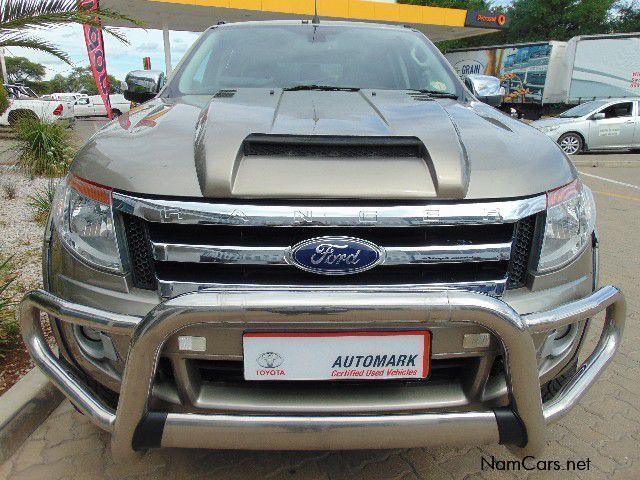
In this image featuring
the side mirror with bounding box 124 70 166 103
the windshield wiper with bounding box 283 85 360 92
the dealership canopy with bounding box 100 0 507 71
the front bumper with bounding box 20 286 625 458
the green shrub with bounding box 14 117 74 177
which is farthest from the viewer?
the dealership canopy with bounding box 100 0 507 71

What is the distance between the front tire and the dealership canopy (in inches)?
407

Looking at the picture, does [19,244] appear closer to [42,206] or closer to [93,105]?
[42,206]

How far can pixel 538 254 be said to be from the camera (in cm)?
160

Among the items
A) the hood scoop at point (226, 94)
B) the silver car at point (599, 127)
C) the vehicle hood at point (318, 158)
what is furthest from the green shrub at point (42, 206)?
the silver car at point (599, 127)

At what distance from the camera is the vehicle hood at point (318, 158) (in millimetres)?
1490

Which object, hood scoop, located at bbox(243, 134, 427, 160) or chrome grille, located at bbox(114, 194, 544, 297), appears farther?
hood scoop, located at bbox(243, 134, 427, 160)

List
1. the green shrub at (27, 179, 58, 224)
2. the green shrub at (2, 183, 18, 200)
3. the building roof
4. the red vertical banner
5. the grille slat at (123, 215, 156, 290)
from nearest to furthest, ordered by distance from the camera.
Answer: the grille slat at (123, 215, 156, 290) < the green shrub at (27, 179, 58, 224) < the green shrub at (2, 183, 18, 200) < the red vertical banner < the building roof

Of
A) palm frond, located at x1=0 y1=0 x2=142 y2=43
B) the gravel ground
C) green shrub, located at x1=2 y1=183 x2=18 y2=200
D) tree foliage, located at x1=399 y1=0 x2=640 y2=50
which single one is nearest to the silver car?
the gravel ground

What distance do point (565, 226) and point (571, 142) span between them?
12642 mm

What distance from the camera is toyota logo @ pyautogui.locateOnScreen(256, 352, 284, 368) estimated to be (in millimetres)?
1463

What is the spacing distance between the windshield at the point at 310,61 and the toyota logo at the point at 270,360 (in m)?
1.53

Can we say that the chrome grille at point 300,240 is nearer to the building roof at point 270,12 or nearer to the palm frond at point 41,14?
the palm frond at point 41,14

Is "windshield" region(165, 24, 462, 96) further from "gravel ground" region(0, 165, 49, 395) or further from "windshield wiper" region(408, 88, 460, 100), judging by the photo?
"gravel ground" region(0, 165, 49, 395)

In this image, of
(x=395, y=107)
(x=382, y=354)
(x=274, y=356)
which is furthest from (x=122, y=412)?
(x=395, y=107)
